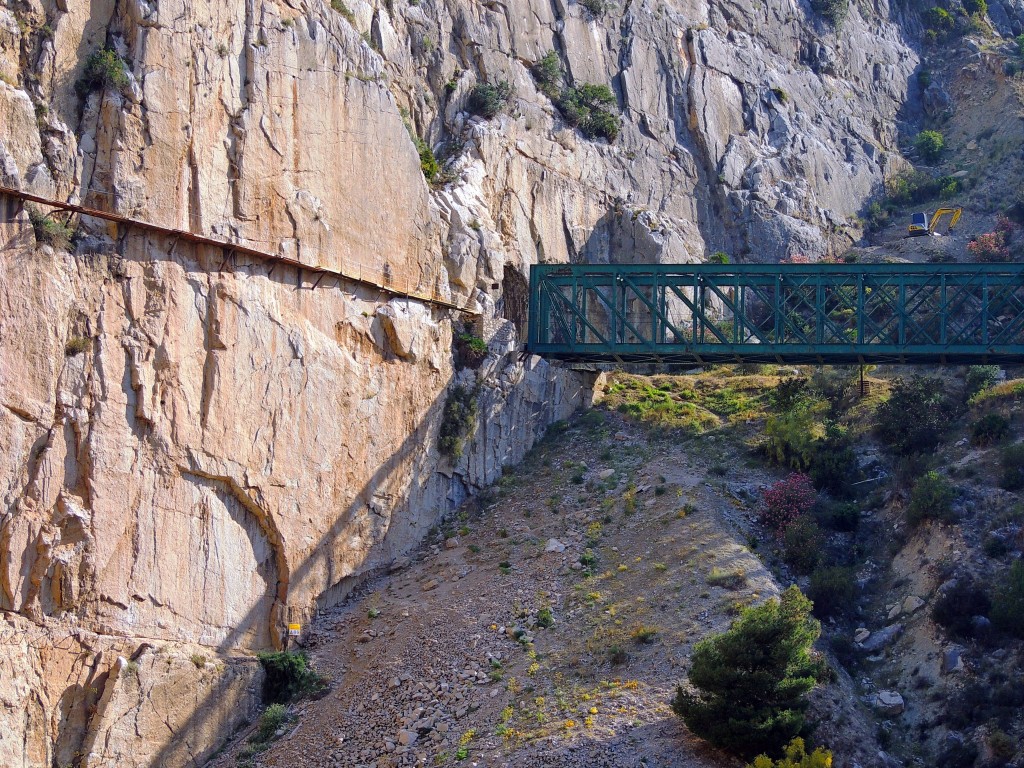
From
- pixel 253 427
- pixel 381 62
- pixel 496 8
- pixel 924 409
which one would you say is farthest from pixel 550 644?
pixel 496 8

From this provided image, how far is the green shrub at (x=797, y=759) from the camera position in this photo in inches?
907

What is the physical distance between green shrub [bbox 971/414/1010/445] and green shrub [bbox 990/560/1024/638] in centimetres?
714

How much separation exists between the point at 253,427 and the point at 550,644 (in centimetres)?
922

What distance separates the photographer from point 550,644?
28.8 meters

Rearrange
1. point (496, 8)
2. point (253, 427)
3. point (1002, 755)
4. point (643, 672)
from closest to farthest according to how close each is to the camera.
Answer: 1. point (1002, 755)
2. point (643, 672)
3. point (253, 427)
4. point (496, 8)

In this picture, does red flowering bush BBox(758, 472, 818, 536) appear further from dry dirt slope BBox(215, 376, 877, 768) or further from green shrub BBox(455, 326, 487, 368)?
green shrub BBox(455, 326, 487, 368)

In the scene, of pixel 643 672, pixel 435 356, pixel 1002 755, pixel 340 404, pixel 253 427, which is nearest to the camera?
pixel 1002 755

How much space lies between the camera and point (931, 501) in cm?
3262

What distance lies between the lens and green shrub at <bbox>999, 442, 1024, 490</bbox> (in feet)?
109

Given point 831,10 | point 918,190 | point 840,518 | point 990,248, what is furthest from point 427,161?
point 831,10

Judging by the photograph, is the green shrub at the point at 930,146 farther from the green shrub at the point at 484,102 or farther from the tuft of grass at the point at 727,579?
the tuft of grass at the point at 727,579

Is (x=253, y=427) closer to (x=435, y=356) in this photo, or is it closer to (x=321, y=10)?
(x=435, y=356)

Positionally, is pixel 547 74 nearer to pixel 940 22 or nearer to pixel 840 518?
pixel 840 518

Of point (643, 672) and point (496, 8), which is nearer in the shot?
point (643, 672)
